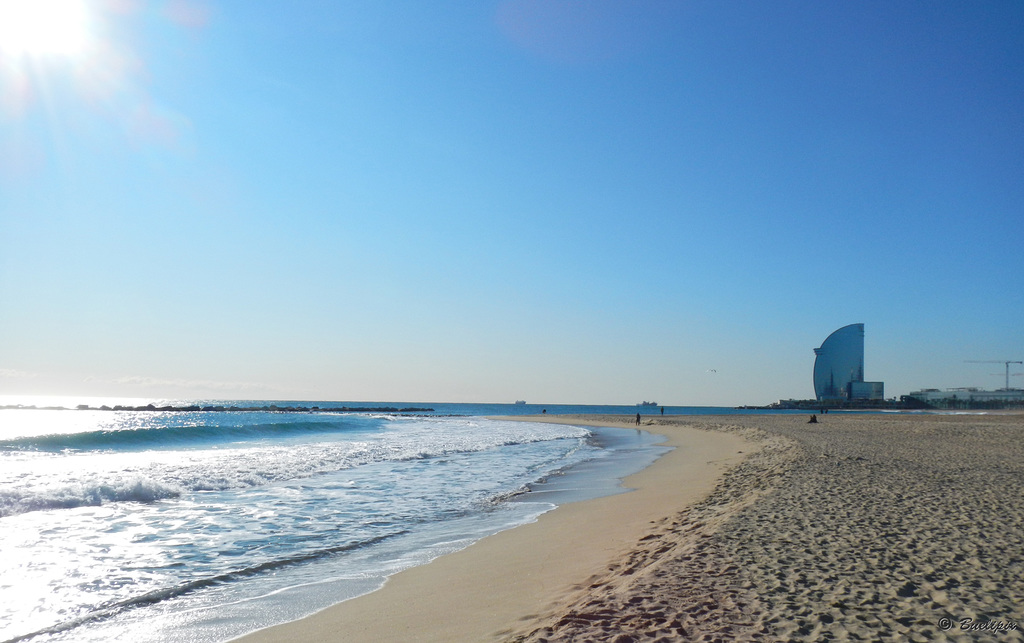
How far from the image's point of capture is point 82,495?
13.4 m

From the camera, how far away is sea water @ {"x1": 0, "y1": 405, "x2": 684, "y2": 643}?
6.20 m

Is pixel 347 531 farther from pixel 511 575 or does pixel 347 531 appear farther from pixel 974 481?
pixel 974 481

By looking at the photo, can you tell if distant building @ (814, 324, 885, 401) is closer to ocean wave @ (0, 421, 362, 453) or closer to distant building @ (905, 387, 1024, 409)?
distant building @ (905, 387, 1024, 409)

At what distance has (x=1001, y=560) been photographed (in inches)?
250

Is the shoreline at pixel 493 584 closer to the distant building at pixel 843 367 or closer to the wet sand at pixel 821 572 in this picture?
the wet sand at pixel 821 572

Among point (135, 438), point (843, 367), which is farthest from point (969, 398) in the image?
point (135, 438)

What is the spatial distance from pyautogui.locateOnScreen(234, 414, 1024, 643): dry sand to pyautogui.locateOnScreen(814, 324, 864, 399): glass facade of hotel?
167574 mm

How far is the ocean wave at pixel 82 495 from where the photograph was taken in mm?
12633

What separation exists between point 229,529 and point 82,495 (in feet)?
18.8

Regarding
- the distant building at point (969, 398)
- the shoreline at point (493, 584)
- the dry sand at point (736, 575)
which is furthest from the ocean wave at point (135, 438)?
the distant building at point (969, 398)

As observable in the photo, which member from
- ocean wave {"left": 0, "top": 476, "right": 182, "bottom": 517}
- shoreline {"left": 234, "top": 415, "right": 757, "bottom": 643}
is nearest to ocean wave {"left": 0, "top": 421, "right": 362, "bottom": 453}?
ocean wave {"left": 0, "top": 476, "right": 182, "bottom": 517}

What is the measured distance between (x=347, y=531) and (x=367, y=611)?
432 centimetres

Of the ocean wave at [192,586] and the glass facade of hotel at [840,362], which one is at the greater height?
the glass facade of hotel at [840,362]

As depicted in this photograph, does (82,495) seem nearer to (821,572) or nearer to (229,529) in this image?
(229,529)
